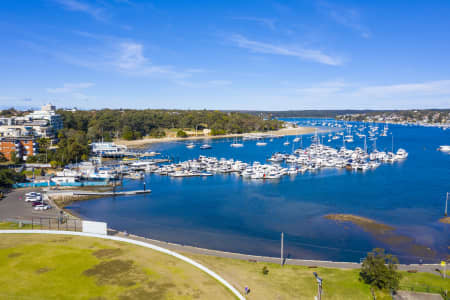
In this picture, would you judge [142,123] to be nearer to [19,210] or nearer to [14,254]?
[19,210]

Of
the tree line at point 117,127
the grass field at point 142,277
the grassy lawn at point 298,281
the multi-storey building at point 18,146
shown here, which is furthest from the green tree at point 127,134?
Result: the grassy lawn at point 298,281

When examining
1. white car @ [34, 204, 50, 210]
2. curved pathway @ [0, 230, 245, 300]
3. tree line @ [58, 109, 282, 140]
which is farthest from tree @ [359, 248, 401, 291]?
tree line @ [58, 109, 282, 140]

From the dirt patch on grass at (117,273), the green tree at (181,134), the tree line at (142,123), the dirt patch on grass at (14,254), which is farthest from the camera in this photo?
the green tree at (181,134)

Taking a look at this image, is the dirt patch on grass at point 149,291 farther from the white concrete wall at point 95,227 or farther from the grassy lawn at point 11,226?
the grassy lawn at point 11,226

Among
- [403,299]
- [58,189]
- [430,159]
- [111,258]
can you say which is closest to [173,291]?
[111,258]

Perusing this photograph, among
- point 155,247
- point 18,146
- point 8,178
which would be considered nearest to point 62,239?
point 155,247

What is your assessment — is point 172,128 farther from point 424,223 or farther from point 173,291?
point 173,291
